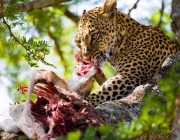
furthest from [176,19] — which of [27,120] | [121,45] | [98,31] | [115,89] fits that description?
[98,31]

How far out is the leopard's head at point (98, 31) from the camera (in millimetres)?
9539

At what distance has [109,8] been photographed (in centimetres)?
983

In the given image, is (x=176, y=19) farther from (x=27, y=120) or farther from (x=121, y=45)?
(x=121, y=45)

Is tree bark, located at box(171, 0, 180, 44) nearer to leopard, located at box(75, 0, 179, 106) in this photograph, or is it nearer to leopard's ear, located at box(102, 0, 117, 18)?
leopard, located at box(75, 0, 179, 106)

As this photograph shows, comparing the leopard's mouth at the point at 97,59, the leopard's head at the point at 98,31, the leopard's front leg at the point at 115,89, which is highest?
the leopard's head at the point at 98,31

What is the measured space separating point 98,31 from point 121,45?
16.6 inches

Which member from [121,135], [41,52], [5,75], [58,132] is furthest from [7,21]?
[5,75]

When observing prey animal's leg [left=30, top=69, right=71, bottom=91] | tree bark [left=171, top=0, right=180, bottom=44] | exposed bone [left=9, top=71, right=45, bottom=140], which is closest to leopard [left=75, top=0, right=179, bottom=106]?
prey animal's leg [left=30, top=69, right=71, bottom=91]

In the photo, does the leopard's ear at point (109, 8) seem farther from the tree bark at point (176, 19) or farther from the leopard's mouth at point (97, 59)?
the tree bark at point (176, 19)

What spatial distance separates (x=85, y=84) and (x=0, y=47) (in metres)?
4.87

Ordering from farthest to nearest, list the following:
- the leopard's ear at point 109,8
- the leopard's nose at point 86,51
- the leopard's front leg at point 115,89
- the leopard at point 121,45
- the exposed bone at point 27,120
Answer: the leopard's ear at point 109,8 < the leopard's nose at point 86,51 < the leopard at point 121,45 < the leopard's front leg at point 115,89 < the exposed bone at point 27,120

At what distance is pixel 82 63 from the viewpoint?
8.55 m

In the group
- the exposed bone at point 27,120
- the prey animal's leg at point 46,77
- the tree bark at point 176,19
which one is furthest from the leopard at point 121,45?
the tree bark at point 176,19

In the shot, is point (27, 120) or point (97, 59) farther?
point (97, 59)
